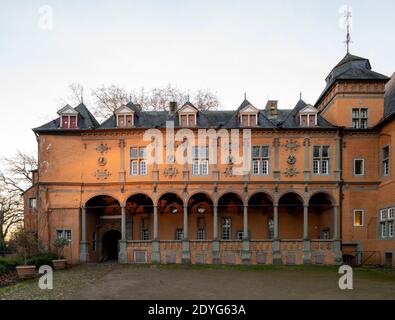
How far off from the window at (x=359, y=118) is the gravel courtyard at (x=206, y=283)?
1071cm

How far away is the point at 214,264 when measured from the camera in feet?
84.0

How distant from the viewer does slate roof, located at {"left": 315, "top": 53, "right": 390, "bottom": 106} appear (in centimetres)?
2767

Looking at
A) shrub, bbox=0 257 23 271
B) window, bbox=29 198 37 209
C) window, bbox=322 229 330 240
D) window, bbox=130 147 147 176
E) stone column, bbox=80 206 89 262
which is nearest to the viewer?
shrub, bbox=0 257 23 271

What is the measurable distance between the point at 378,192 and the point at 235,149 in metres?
10.8

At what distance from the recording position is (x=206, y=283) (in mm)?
17500

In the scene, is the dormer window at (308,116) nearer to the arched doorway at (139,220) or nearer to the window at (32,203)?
the arched doorway at (139,220)

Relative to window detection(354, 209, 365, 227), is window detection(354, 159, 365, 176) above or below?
above

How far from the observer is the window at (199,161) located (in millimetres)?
27422

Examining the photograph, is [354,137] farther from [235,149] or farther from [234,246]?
[234,246]

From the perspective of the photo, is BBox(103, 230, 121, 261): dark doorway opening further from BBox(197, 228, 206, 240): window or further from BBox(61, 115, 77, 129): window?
BBox(61, 115, 77, 129): window

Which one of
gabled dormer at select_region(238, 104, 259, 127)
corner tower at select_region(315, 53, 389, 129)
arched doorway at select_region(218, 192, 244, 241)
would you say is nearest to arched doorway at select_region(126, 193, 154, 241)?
arched doorway at select_region(218, 192, 244, 241)

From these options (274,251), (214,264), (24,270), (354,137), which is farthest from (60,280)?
(354,137)

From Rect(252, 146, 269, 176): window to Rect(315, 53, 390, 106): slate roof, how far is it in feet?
24.8

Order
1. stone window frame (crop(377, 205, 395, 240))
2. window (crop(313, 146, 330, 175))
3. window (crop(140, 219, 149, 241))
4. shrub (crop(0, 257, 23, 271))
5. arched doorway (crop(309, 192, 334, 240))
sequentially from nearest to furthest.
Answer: shrub (crop(0, 257, 23, 271)) < stone window frame (crop(377, 205, 395, 240)) < window (crop(313, 146, 330, 175)) < arched doorway (crop(309, 192, 334, 240)) < window (crop(140, 219, 149, 241))
